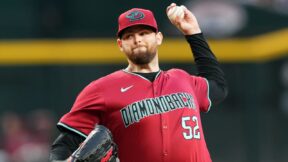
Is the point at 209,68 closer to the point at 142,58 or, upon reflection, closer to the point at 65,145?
the point at 142,58

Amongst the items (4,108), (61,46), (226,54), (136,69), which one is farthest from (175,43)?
(136,69)

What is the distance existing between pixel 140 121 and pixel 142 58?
0.32 meters

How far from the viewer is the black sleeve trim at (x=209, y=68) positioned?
468cm

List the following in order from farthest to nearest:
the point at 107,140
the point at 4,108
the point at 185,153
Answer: the point at 4,108, the point at 185,153, the point at 107,140

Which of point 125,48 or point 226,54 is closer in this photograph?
point 125,48

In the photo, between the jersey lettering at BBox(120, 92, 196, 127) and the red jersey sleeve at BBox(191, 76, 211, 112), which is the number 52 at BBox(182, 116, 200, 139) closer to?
the jersey lettering at BBox(120, 92, 196, 127)

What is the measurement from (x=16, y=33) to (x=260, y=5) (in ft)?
11.2

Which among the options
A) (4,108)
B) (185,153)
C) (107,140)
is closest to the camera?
(107,140)

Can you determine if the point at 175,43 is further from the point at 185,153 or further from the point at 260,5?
the point at 185,153

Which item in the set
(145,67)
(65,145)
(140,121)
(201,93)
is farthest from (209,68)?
(65,145)

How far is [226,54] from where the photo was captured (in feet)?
39.8

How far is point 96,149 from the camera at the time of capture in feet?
12.2

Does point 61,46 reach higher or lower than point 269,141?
higher

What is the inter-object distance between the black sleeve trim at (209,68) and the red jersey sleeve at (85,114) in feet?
2.31
